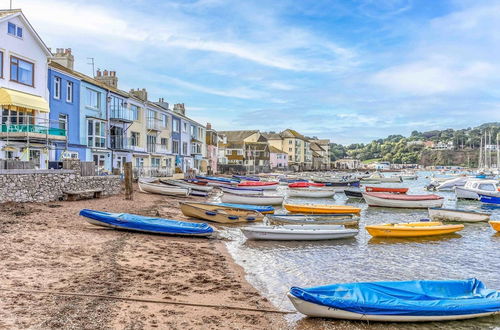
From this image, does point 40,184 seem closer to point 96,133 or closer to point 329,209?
point 96,133

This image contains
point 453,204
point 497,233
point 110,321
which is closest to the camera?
point 110,321

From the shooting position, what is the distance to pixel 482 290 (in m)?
9.73

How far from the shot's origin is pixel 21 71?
25.8 m

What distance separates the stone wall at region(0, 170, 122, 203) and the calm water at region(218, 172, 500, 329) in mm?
10500

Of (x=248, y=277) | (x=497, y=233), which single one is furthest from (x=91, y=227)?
(x=497, y=233)

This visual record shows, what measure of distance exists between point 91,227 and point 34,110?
44.6ft

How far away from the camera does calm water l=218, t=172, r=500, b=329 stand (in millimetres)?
11930

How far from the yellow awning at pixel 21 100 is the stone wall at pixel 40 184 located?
486 centimetres

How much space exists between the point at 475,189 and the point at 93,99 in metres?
39.2

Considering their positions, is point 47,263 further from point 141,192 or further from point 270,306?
point 141,192

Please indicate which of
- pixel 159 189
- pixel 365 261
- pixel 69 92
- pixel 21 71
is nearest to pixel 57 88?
pixel 69 92

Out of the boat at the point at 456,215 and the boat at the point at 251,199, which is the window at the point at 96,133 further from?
the boat at the point at 456,215

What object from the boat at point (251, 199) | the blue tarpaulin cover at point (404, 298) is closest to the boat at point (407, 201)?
the boat at point (251, 199)

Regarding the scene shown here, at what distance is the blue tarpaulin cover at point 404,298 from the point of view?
853 centimetres
